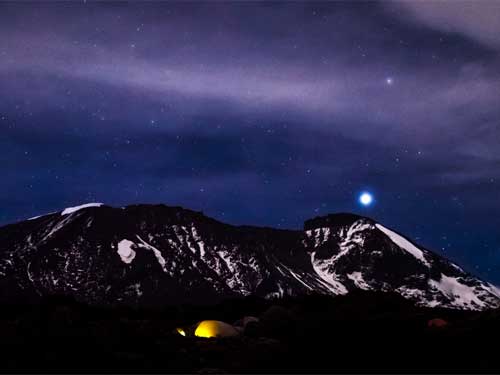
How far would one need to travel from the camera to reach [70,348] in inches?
793

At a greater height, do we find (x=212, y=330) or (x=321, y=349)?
(x=212, y=330)

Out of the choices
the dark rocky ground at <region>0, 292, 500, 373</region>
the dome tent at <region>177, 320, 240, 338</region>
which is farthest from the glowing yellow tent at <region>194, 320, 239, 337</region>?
the dark rocky ground at <region>0, 292, 500, 373</region>

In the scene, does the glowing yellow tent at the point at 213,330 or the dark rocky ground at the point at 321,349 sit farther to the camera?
the glowing yellow tent at the point at 213,330

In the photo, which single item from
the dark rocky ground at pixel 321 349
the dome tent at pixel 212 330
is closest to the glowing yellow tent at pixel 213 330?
the dome tent at pixel 212 330

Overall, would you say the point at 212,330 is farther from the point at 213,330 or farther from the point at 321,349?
the point at 321,349

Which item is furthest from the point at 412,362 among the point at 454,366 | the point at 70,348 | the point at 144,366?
the point at 70,348

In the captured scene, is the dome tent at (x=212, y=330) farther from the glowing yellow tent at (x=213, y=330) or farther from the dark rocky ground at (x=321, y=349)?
the dark rocky ground at (x=321, y=349)

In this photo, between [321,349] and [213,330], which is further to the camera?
[213,330]

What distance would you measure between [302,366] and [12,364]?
368 inches

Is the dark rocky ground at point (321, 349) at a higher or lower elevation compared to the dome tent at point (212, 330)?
lower

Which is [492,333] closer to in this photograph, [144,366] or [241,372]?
[241,372]

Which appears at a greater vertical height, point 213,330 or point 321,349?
point 213,330

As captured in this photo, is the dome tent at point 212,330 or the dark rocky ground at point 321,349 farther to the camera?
the dome tent at point 212,330

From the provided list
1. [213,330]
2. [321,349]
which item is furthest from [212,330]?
[321,349]
